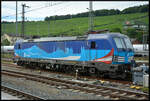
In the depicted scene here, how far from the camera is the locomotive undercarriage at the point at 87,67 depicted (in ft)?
50.2

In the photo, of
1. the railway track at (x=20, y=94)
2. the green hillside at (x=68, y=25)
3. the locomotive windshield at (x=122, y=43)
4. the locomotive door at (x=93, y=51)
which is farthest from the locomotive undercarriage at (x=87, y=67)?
the green hillside at (x=68, y=25)

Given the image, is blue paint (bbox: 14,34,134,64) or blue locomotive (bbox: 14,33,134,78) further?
blue paint (bbox: 14,34,134,64)

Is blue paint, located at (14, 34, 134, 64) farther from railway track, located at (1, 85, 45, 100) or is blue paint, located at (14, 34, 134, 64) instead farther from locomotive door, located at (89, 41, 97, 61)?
railway track, located at (1, 85, 45, 100)

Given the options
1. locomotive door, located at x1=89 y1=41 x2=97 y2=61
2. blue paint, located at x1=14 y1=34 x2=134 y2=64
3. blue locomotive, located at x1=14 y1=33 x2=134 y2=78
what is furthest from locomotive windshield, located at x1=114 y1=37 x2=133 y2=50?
locomotive door, located at x1=89 y1=41 x2=97 y2=61

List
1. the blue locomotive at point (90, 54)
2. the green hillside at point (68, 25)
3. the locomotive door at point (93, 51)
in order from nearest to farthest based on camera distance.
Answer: the blue locomotive at point (90, 54)
the locomotive door at point (93, 51)
the green hillside at point (68, 25)

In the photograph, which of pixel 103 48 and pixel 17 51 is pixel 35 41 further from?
pixel 103 48

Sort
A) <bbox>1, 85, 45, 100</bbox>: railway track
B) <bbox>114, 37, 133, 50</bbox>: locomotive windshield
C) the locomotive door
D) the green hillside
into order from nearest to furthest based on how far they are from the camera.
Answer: <bbox>1, 85, 45, 100</bbox>: railway track
<bbox>114, 37, 133, 50</bbox>: locomotive windshield
the locomotive door
the green hillside

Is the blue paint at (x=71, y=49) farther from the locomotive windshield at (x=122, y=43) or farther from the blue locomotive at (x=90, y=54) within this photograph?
the locomotive windshield at (x=122, y=43)

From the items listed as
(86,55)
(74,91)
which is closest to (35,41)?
(86,55)

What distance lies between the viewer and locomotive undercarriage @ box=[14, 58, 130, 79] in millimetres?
15301

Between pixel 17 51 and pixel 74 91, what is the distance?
16.4 meters

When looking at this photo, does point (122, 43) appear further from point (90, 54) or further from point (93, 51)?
point (90, 54)

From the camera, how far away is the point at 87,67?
17.2 metres

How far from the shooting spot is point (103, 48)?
618 inches
